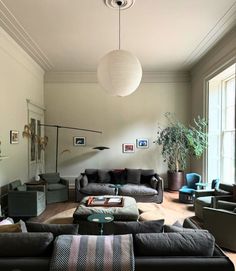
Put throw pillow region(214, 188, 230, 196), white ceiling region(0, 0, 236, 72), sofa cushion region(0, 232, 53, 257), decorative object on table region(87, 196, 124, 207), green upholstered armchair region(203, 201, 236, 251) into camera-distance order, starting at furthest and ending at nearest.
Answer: throw pillow region(214, 188, 230, 196), decorative object on table region(87, 196, 124, 207), white ceiling region(0, 0, 236, 72), green upholstered armchair region(203, 201, 236, 251), sofa cushion region(0, 232, 53, 257)

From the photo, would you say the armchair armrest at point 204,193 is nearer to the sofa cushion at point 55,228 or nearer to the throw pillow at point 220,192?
the throw pillow at point 220,192

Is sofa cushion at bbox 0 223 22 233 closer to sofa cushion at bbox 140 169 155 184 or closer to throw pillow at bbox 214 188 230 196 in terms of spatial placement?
throw pillow at bbox 214 188 230 196

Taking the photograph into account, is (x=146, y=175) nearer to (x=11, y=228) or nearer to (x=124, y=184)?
(x=124, y=184)

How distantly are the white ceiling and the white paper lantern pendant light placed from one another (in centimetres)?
70

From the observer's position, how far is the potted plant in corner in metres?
6.34

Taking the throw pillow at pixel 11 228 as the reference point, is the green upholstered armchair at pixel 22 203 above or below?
below

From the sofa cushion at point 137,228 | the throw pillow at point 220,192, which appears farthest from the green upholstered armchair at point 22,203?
the throw pillow at point 220,192

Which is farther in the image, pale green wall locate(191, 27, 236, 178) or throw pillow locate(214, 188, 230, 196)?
pale green wall locate(191, 27, 236, 178)

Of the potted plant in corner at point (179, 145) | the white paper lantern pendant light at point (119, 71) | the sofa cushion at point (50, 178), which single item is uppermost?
the white paper lantern pendant light at point (119, 71)

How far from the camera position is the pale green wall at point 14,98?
491 cm

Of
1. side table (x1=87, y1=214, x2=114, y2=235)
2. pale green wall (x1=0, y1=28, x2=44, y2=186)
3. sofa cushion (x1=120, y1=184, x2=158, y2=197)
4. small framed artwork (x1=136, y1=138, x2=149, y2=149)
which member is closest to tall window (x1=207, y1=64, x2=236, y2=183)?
sofa cushion (x1=120, y1=184, x2=158, y2=197)

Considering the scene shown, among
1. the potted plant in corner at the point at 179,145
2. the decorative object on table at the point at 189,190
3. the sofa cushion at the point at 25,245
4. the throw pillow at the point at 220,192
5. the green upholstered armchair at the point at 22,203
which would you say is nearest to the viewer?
the sofa cushion at the point at 25,245

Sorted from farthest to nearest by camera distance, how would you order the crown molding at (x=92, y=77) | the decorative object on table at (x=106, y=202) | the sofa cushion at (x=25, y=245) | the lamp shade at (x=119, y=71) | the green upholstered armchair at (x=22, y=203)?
the crown molding at (x=92, y=77)
the green upholstered armchair at (x=22, y=203)
the decorative object on table at (x=106, y=202)
the lamp shade at (x=119, y=71)
the sofa cushion at (x=25, y=245)

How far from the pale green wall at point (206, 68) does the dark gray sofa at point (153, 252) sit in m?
3.87
